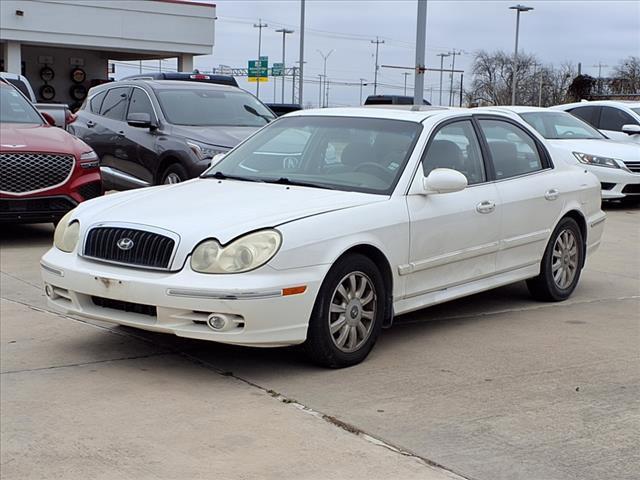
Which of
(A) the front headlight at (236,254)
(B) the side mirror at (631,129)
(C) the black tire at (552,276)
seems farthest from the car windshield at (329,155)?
(B) the side mirror at (631,129)

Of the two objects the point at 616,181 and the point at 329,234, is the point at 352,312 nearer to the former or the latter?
the point at 329,234

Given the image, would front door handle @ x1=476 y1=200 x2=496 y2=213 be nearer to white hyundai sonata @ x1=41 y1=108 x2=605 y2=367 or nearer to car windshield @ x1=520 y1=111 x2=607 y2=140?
white hyundai sonata @ x1=41 y1=108 x2=605 y2=367

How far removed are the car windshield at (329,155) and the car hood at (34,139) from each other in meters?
3.62

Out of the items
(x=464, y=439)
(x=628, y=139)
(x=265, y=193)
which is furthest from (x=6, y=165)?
(x=628, y=139)

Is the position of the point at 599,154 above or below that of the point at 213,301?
above

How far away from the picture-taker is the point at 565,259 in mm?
7523

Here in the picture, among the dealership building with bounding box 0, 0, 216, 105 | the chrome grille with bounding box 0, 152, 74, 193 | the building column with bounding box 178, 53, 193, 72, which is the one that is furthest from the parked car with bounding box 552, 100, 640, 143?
the building column with bounding box 178, 53, 193, 72

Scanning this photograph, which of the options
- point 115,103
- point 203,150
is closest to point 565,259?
point 203,150

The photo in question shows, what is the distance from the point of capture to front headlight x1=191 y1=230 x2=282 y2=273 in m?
5.02

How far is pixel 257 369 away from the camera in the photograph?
542cm

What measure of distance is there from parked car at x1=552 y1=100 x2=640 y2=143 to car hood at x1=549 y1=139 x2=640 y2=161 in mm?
1782

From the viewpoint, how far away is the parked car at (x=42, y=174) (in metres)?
9.48

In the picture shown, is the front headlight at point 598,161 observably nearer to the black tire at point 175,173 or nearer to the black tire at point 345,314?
the black tire at point 175,173

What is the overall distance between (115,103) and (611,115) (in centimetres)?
928
